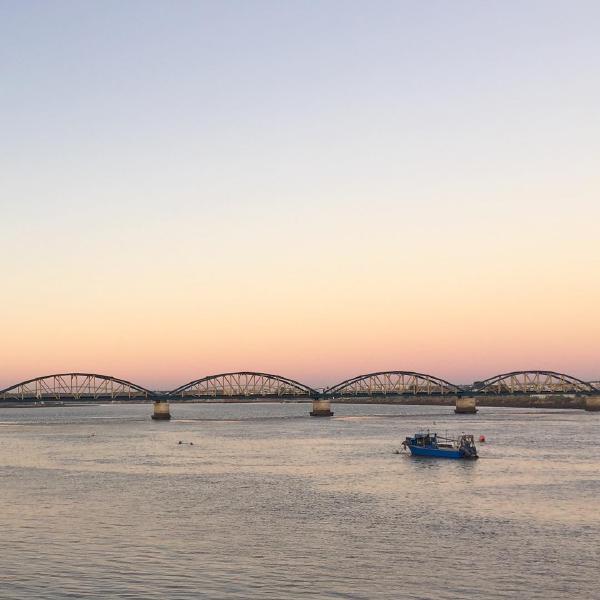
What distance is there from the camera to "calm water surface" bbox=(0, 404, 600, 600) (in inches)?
1711

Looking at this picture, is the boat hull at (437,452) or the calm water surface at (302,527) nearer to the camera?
the calm water surface at (302,527)

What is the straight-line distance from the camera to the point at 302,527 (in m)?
60.2

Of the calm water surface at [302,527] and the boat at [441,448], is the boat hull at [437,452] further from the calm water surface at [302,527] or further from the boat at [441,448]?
the calm water surface at [302,527]

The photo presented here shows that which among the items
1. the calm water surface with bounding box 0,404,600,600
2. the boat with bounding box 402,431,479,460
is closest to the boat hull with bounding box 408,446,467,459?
the boat with bounding box 402,431,479,460

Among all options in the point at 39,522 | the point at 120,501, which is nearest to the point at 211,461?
the point at 120,501

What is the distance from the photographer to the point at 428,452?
119m

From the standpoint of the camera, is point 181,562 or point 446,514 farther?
point 446,514

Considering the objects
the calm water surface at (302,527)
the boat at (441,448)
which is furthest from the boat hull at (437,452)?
the calm water surface at (302,527)

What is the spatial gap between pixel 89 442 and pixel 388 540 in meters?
114

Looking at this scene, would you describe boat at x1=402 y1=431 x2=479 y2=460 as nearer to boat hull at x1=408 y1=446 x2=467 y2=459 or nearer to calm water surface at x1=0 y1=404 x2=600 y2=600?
boat hull at x1=408 y1=446 x2=467 y2=459

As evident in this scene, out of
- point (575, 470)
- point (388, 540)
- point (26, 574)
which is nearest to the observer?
point (26, 574)

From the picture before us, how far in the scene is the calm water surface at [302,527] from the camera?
143 feet

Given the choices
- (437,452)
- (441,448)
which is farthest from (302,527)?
(441,448)

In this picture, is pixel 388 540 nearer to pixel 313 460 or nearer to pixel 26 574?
pixel 26 574
